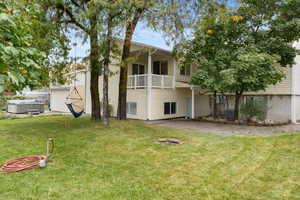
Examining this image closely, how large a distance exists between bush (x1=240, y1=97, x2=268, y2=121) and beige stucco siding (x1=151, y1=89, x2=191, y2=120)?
390 centimetres

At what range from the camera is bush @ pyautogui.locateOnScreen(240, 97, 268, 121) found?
39.1ft

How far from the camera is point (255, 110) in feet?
39.2

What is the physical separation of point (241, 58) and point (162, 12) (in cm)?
471

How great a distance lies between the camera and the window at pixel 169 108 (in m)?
13.6

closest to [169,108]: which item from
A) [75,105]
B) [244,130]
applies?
[244,130]

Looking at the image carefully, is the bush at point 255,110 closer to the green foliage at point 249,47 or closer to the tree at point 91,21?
the green foliage at point 249,47

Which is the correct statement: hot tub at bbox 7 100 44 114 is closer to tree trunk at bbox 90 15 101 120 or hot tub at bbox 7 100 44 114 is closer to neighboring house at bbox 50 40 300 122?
neighboring house at bbox 50 40 300 122

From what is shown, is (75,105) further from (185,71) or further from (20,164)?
(185,71)

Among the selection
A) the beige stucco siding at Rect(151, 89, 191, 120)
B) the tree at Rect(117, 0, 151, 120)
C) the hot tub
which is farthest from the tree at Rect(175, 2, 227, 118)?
the hot tub

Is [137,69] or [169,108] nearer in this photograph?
[169,108]

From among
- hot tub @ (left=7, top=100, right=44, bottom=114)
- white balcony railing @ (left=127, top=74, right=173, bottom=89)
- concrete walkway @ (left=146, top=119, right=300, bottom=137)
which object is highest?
white balcony railing @ (left=127, top=74, right=173, bottom=89)

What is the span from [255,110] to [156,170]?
9.78 meters

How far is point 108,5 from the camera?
22.7 feet

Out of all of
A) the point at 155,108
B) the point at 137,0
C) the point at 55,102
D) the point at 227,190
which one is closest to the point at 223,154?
the point at 227,190
